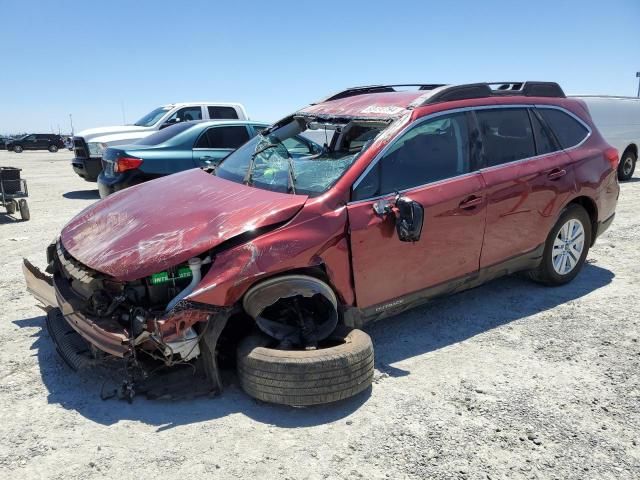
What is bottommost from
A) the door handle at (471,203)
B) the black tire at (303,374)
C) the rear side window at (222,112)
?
the black tire at (303,374)

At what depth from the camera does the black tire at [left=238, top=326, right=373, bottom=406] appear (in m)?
2.96

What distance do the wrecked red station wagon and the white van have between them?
27.2ft

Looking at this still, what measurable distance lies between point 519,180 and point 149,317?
3072 millimetres

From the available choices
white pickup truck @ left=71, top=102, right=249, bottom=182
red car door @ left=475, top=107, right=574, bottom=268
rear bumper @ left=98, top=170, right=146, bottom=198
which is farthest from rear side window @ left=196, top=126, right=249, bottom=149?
red car door @ left=475, top=107, right=574, bottom=268

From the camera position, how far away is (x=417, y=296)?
3771 millimetres

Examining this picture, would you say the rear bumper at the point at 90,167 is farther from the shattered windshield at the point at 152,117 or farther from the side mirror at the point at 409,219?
the side mirror at the point at 409,219

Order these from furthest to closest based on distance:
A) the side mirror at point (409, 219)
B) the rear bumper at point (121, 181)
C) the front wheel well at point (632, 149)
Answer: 1. the front wheel well at point (632, 149)
2. the rear bumper at point (121, 181)
3. the side mirror at point (409, 219)

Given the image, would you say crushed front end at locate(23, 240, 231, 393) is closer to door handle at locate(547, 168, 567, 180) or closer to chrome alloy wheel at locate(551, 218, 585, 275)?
door handle at locate(547, 168, 567, 180)

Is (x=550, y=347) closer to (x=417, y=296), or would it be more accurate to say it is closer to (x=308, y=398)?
(x=417, y=296)

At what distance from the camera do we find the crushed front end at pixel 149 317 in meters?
2.88

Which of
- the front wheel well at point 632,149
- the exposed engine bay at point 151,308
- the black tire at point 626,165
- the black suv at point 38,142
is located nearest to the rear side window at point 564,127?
the exposed engine bay at point 151,308

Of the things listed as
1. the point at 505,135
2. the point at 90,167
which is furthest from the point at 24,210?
the point at 505,135

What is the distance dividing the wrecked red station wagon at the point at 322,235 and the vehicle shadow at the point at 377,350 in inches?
5.3

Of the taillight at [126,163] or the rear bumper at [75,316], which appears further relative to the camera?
the taillight at [126,163]
